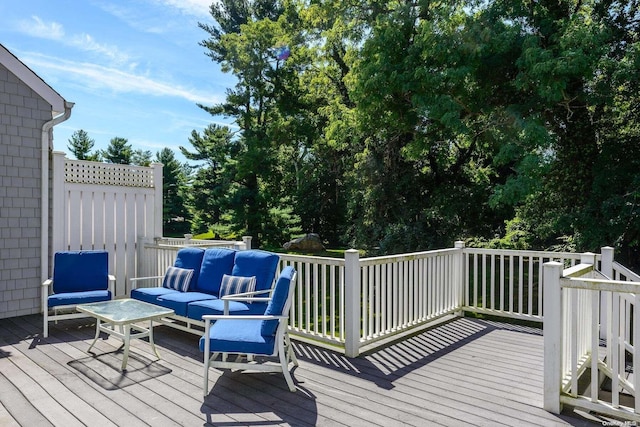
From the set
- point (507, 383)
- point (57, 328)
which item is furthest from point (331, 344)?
point (57, 328)

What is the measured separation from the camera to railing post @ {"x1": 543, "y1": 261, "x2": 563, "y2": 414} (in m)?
3.00

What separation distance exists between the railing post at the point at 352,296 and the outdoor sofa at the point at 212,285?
33.3 inches

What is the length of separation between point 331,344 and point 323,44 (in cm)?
1330

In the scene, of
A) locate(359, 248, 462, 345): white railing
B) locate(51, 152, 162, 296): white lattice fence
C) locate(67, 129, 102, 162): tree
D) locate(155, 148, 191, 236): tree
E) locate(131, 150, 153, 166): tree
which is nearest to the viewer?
locate(359, 248, 462, 345): white railing

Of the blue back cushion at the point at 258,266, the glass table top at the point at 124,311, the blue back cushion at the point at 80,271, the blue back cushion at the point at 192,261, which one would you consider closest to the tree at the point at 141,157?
the blue back cushion at the point at 80,271

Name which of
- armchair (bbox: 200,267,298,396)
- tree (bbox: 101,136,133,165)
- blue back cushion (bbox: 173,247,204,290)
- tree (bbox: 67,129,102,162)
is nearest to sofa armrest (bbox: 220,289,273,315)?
armchair (bbox: 200,267,298,396)

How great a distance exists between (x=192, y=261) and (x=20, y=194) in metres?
2.93

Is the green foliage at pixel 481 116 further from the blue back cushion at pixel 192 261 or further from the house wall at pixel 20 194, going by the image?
the house wall at pixel 20 194

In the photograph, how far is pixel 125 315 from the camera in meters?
4.09

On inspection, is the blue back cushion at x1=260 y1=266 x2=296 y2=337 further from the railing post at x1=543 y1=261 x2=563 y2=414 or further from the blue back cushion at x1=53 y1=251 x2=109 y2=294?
the blue back cushion at x1=53 y1=251 x2=109 y2=294

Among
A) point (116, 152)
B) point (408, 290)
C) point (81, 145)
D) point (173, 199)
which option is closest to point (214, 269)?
point (408, 290)

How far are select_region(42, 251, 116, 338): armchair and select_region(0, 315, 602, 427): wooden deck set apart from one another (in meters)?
0.54

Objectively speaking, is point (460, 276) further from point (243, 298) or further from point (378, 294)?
point (243, 298)

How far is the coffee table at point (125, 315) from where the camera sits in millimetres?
3881
